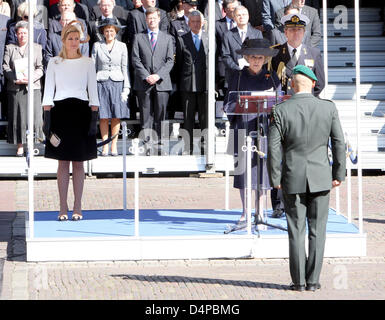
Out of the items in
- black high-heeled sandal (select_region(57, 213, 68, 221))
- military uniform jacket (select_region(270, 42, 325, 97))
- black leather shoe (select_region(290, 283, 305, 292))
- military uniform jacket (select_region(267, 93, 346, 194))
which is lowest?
black leather shoe (select_region(290, 283, 305, 292))

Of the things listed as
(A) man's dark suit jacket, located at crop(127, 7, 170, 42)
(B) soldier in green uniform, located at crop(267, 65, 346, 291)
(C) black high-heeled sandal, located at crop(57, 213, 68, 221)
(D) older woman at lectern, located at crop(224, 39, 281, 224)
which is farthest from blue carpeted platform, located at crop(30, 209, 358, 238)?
(A) man's dark suit jacket, located at crop(127, 7, 170, 42)

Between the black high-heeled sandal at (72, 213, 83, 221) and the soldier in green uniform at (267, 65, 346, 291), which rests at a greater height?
the soldier in green uniform at (267, 65, 346, 291)

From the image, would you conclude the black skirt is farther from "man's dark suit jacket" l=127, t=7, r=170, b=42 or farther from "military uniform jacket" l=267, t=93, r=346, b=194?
"man's dark suit jacket" l=127, t=7, r=170, b=42

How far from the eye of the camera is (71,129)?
1219 cm

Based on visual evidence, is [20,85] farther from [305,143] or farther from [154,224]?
[305,143]

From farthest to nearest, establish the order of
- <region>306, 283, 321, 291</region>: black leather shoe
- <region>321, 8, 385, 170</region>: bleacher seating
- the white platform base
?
<region>321, 8, 385, 170</region>: bleacher seating < the white platform base < <region>306, 283, 321, 291</region>: black leather shoe

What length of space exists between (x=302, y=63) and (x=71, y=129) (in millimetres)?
2683

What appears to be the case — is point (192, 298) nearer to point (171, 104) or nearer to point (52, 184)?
point (52, 184)

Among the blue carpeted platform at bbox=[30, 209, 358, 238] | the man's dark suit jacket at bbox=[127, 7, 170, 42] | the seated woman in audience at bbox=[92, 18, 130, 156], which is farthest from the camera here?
the man's dark suit jacket at bbox=[127, 7, 170, 42]

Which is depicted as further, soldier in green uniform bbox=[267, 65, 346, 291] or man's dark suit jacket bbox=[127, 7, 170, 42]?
man's dark suit jacket bbox=[127, 7, 170, 42]

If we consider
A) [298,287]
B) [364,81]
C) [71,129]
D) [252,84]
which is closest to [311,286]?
[298,287]

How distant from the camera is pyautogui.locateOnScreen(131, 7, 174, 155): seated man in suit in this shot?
1778cm

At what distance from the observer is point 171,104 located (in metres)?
18.8

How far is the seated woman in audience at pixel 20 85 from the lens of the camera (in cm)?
1752
